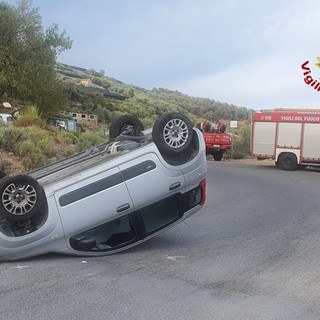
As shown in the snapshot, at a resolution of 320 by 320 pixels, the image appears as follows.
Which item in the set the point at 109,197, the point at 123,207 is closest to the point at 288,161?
the point at 123,207

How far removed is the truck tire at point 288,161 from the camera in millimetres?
25891

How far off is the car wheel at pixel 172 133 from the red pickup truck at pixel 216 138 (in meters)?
23.0

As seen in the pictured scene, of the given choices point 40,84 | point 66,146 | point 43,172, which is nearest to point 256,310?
point 43,172

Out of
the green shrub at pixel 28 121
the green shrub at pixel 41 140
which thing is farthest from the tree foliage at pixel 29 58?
the green shrub at pixel 41 140

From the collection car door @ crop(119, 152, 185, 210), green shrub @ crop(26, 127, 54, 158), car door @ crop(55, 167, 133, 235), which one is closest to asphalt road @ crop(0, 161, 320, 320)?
car door @ crop(55, 167, 133, 235)

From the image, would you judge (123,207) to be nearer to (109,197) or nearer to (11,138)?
(109,197)

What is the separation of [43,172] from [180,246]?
2474mm

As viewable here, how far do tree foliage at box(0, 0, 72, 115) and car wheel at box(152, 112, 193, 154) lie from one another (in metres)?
23.4

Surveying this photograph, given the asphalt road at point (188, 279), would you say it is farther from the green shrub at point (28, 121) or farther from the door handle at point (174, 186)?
the green shrub at point (28, 121)

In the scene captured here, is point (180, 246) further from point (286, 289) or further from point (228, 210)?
point (228, 210)

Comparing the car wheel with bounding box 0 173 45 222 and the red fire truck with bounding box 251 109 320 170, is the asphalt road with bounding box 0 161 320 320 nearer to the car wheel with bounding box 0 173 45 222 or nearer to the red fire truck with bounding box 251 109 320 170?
the car wheel with bounding box 0 173 45 222

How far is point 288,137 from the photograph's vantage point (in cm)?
2616

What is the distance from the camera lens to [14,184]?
7.05 m

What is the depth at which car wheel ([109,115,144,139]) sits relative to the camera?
388 inches
